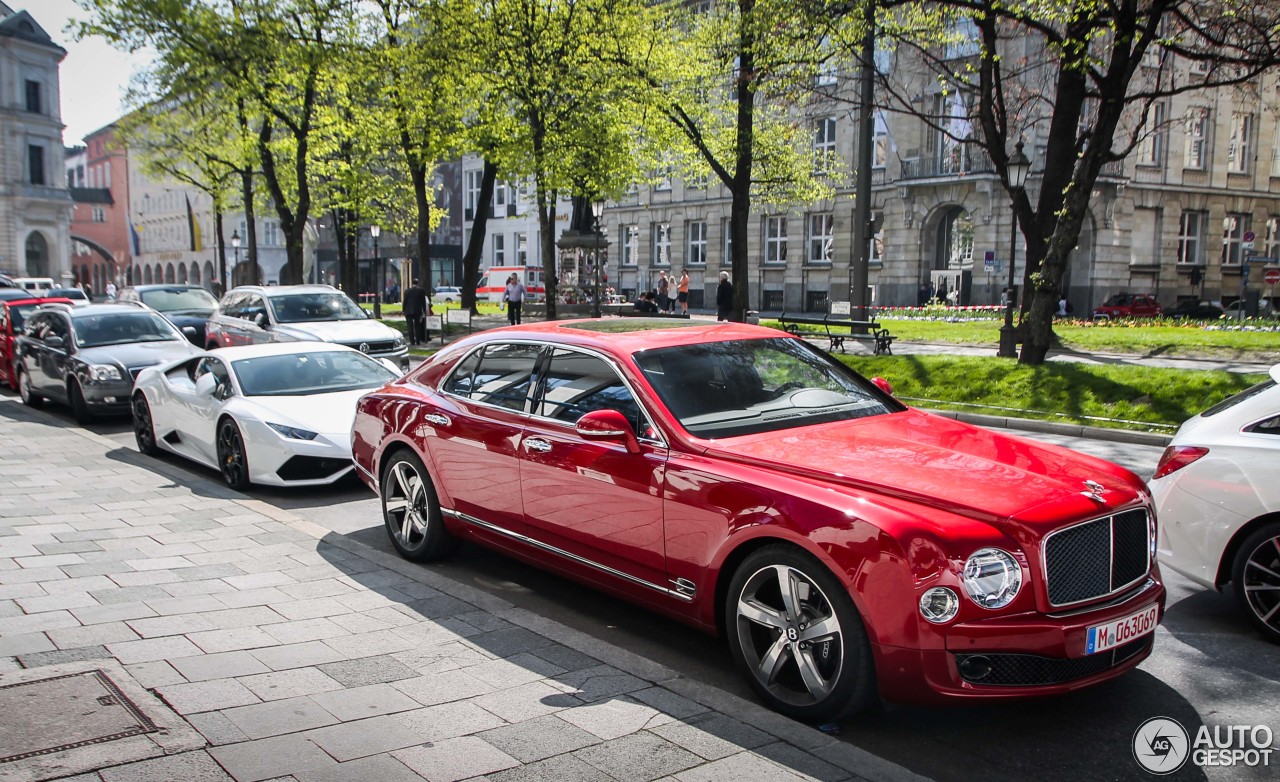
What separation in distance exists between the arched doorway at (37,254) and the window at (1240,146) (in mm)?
88208

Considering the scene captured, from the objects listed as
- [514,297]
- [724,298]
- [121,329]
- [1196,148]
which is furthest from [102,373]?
[1196,148]

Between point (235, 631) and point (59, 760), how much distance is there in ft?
5.17

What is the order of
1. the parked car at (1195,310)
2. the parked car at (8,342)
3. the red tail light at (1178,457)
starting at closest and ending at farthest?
the red tail light at (1178,457), the parked car at (8,342), the parked car at (1195,310)

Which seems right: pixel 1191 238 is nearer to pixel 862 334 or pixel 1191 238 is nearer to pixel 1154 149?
pixel 1154 149

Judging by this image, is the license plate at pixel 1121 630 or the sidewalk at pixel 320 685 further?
the license plate at pixel 1121 630

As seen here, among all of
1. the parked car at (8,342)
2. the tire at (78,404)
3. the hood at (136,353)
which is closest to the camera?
→ the tire at (78,404)

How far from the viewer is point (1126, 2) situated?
13.9 metres

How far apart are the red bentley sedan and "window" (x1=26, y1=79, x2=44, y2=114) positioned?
313ft

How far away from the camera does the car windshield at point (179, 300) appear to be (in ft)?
76.3

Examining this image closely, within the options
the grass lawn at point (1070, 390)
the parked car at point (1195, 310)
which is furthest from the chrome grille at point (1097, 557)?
the parked car at point (1195, 310)

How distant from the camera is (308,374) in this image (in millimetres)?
10375

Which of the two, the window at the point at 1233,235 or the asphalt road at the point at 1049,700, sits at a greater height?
the window at the point at 1233,235

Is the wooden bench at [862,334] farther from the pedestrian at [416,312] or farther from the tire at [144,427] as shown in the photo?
the tire at [144,427]

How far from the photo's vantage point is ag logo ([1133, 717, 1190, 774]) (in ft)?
12.8
